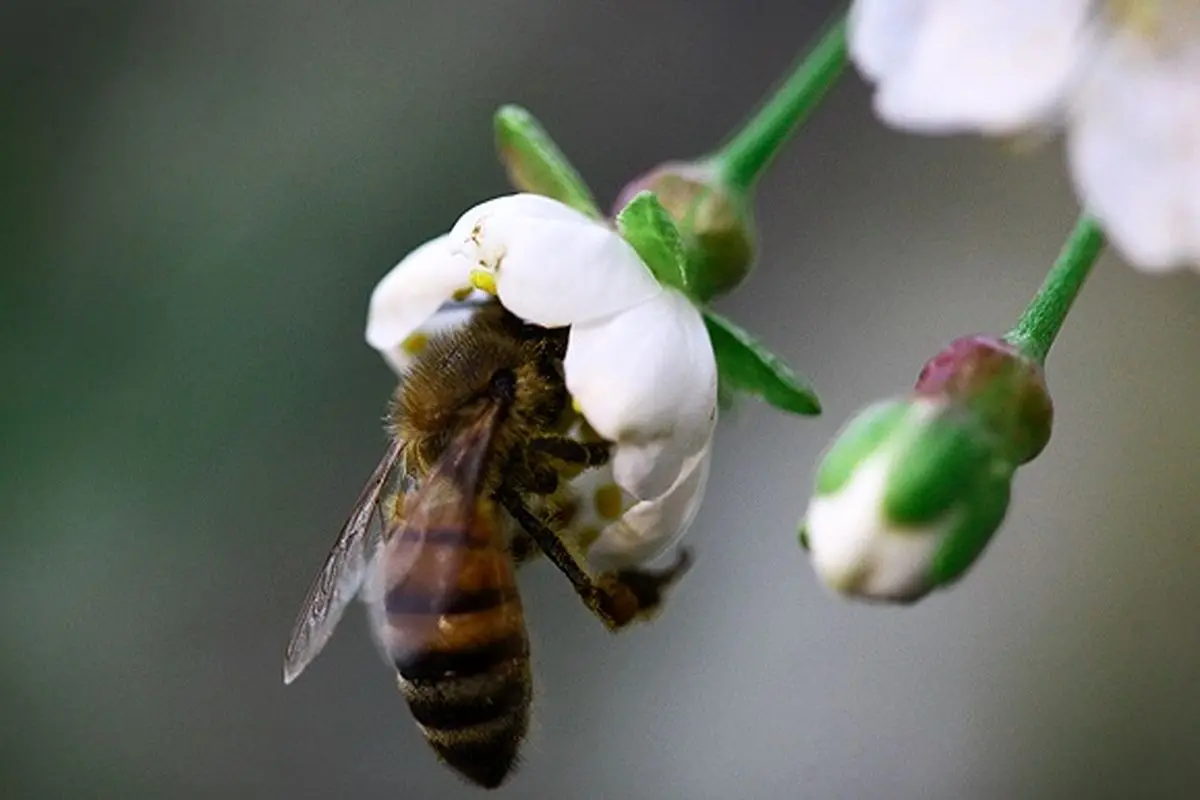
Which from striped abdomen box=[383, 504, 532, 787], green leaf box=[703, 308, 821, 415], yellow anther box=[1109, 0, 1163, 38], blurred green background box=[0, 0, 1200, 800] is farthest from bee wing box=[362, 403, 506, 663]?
blurred green background box=[0, 0, 1200, 800]

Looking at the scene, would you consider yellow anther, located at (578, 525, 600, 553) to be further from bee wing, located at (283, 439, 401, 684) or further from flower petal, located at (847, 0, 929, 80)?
flower petal, located at (847, 0, 929, 80)

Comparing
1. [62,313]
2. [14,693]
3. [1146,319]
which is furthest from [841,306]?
[14,693]

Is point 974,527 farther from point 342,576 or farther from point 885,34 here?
point 342,576

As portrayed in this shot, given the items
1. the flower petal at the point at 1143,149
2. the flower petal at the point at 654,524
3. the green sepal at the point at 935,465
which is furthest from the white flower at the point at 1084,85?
the flower petal at the point at 654,524

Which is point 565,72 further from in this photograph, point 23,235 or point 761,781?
point 761,781

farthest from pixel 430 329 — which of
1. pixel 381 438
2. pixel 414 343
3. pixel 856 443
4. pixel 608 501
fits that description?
pixel 381 438

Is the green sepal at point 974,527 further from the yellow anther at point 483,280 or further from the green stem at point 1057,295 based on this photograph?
the yellow anther at point 483,280
